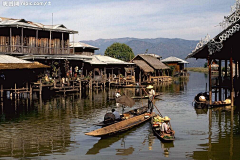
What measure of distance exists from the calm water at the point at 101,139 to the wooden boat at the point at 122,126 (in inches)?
14.0

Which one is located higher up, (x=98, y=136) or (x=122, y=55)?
(x=122, y=55)

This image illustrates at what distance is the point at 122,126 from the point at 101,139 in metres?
2.09

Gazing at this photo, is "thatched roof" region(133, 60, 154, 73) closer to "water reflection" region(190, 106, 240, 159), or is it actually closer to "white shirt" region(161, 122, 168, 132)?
"water reflection" region(190, 106, 240, 159)

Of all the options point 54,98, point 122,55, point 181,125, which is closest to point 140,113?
point 181,125

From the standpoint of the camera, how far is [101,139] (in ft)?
62.1

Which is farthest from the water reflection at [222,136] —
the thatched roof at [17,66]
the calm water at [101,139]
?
the thatched roof at [17,66]

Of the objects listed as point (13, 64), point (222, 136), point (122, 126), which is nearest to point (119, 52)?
point (13, 64)

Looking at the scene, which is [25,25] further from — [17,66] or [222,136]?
[222,136]

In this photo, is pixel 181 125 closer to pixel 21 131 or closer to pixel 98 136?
pixel 98 136

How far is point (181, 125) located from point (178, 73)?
71541 millimetres

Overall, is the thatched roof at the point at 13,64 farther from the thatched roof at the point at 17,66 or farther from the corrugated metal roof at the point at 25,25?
the corrugated metal roof at the point at 25,25

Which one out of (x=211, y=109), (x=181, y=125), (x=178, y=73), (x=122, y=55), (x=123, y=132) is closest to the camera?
(x=123, y=132)

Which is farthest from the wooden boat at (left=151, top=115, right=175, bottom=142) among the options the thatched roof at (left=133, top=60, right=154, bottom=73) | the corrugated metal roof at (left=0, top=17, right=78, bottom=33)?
the thatched roof at (left=133, top=60, right=154, bottom=73)

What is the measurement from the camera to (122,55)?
364ft
